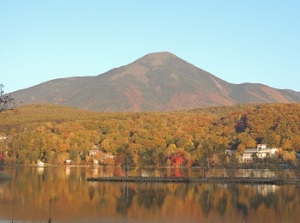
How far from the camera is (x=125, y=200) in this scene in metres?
36.3

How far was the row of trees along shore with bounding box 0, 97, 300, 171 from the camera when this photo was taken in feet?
275

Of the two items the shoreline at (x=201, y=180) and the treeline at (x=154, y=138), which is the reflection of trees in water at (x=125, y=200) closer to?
the shoreline at (x=201, y=180)

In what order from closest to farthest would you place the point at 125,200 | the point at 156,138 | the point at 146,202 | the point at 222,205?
the point at 222,205, the point at 146,202, the point at 125,200, the point at 156,138

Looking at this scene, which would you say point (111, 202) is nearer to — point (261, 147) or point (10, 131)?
point (261, 147)

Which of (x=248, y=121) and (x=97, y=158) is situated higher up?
(x=248, y=121)

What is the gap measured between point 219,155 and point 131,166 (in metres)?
12.4

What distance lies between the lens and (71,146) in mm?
92062

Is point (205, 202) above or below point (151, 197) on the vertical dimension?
below

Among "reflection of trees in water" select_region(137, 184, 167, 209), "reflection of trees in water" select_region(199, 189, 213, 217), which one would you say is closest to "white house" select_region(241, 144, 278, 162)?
"reflection of trees in water" select_region(137, 184, 167, 209)

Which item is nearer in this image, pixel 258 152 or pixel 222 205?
pixel 222 205

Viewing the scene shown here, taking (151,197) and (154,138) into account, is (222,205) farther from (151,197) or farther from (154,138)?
(154,138)

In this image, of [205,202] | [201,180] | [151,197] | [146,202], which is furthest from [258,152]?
[146,202]

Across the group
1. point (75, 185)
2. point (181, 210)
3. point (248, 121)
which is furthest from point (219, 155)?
point (181, 210)

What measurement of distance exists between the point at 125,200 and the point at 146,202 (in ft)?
5.25
